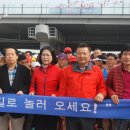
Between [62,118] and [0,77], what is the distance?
128cm

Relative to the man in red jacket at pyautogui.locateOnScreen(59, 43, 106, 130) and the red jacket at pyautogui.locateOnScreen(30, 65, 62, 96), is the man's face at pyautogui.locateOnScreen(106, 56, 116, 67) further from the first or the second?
the man in red jacket at pyautogui.locateOnScreen(59, 43, 106, 130)

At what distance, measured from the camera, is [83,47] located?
4957 millimetres

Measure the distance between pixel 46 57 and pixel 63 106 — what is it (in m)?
0.88

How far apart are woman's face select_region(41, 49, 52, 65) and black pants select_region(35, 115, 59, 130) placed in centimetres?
94

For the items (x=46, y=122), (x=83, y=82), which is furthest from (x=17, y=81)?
(x=83, y=82)

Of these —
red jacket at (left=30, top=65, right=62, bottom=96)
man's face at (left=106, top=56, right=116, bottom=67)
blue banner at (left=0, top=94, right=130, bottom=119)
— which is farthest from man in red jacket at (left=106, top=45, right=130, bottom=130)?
man's face at (left=106, top=56, right=116, bottom=67)

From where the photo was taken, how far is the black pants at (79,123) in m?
4.95

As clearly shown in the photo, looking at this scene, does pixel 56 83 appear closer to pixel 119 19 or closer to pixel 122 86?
pixel 122 86

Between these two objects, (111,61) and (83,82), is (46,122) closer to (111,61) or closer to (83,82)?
(83,82)

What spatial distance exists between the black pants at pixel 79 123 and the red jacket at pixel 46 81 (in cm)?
62

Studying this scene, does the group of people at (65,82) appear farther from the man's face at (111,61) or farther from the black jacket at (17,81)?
the man's face at (111,61)

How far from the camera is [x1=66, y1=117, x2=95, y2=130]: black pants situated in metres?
4.95

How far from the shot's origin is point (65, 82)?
5027mm

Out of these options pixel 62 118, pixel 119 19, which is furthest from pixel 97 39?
pixel 62 118
